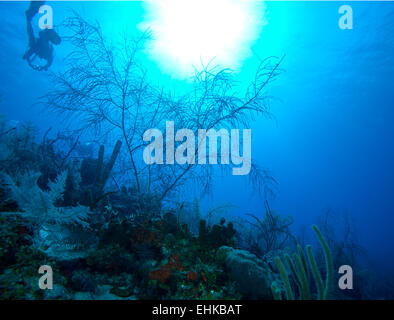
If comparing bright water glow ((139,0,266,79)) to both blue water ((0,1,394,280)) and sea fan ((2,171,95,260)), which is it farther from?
sea fan ((2,171,95,260))

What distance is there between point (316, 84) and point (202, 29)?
738 inches

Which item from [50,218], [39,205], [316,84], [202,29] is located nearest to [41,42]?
[39,205]

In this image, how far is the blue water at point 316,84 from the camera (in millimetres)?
17312

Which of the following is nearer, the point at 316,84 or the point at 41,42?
the point at 41,42

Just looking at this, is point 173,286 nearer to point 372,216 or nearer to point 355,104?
point 355,104

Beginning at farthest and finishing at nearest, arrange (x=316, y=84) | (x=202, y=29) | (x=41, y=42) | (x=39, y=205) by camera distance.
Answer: (x=316, y=84) → (x=202, y=29) → (x=41, y=42) → (x=39, y=205)

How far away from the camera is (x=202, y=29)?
18.8 meters

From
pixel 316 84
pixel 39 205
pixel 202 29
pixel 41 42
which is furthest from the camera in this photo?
pixel 316 84

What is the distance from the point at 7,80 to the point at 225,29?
3717 cm

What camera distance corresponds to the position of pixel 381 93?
1139 inches

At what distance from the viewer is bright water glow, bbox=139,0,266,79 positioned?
53.9ft

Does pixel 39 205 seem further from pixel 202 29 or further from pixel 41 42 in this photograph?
pixel 202 29

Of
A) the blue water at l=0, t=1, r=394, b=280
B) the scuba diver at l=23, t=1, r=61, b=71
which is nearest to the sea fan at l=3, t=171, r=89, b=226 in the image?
the blue water at l=0, t=1, r=394, b=280

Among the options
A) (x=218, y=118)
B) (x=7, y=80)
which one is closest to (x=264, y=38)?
(x=218, y=118)
